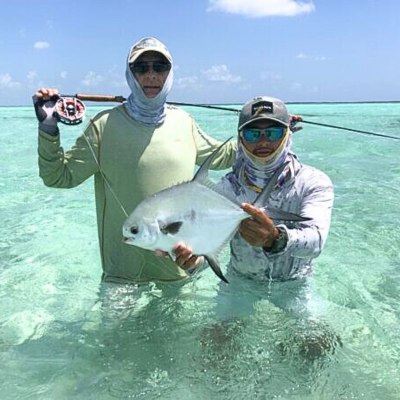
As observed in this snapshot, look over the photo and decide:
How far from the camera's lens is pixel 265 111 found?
260 cm

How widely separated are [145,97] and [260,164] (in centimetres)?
89

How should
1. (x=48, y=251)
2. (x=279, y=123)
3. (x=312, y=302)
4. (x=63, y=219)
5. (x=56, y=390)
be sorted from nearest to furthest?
(x=279, y=123), (x=56, y=390), (x=312, y=302), (x=48, y=251), (x=63, y=219)

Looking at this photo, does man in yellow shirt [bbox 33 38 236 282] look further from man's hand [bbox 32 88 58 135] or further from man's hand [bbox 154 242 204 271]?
man's hand [bbox 154 242 204 271]

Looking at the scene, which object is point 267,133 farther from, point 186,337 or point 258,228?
point 186,337

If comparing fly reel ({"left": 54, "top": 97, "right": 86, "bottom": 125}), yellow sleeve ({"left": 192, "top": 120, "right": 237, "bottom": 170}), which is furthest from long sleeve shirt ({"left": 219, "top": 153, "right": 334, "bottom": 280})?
fly reel ({"left": 54, "top": 97, "right": 86, "bottom": 125})

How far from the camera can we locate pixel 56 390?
2.79m

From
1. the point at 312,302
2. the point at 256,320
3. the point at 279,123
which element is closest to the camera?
the point at 279,123

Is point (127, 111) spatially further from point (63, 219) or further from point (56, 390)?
point (63, 219)

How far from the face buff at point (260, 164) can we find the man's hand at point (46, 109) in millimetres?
1136

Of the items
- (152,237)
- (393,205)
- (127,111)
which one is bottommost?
(393,205)

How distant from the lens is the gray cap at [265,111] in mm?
2588

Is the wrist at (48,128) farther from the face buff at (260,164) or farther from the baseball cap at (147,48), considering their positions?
the face buff at (260,164)

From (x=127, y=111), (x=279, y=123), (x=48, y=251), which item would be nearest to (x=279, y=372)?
(x=279, y=123)

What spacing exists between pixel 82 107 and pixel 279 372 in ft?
6.91
